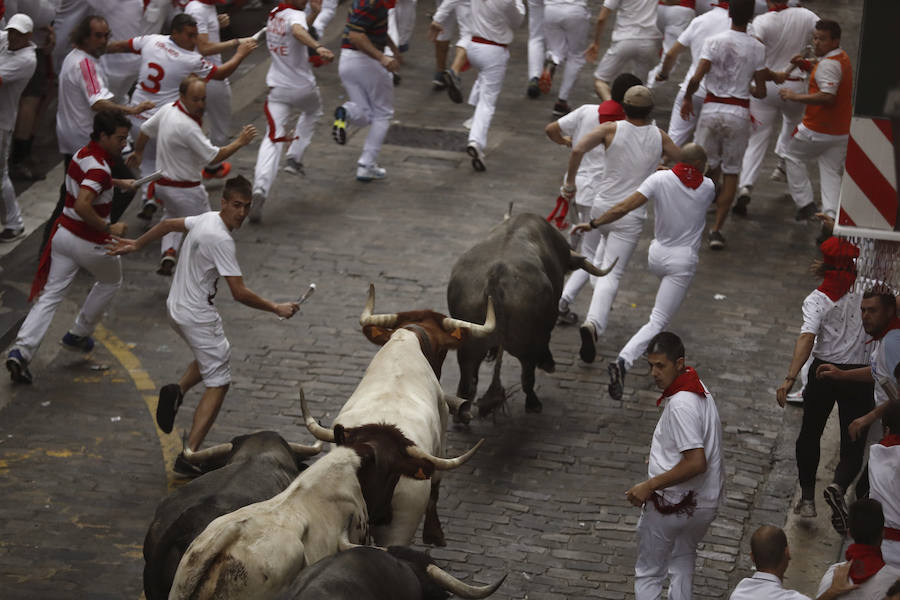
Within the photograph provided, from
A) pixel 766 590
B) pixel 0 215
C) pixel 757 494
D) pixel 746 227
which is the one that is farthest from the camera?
pixel 746 227

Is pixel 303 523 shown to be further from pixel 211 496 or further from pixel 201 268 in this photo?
pixel 201 268

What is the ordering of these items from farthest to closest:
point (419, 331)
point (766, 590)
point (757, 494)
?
point (757, 494) < point (419, 331) < point (766, 590)

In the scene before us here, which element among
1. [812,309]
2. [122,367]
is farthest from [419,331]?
[122,367]

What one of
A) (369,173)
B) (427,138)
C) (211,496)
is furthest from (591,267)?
(427,138)

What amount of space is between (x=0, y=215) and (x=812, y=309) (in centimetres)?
867

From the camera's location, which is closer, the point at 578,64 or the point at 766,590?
the point at 766,590

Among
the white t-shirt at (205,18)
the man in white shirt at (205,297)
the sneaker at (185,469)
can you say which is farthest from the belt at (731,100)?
the sneaker at (185,469)

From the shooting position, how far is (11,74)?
12.8 metres

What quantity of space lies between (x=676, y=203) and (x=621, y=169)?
0.97 meters

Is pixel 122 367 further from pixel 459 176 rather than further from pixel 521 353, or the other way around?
pixel 459 176

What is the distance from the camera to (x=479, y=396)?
1080cm

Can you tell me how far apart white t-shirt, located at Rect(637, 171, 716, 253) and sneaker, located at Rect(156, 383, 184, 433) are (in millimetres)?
4051

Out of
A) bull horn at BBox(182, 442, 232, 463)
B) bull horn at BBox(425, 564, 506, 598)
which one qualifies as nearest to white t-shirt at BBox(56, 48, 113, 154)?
bull horn at BBox(182, 442, 232, 463)

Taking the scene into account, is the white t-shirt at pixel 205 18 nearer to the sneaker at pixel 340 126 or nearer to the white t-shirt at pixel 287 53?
the white t-shirt at pixel 287 53
